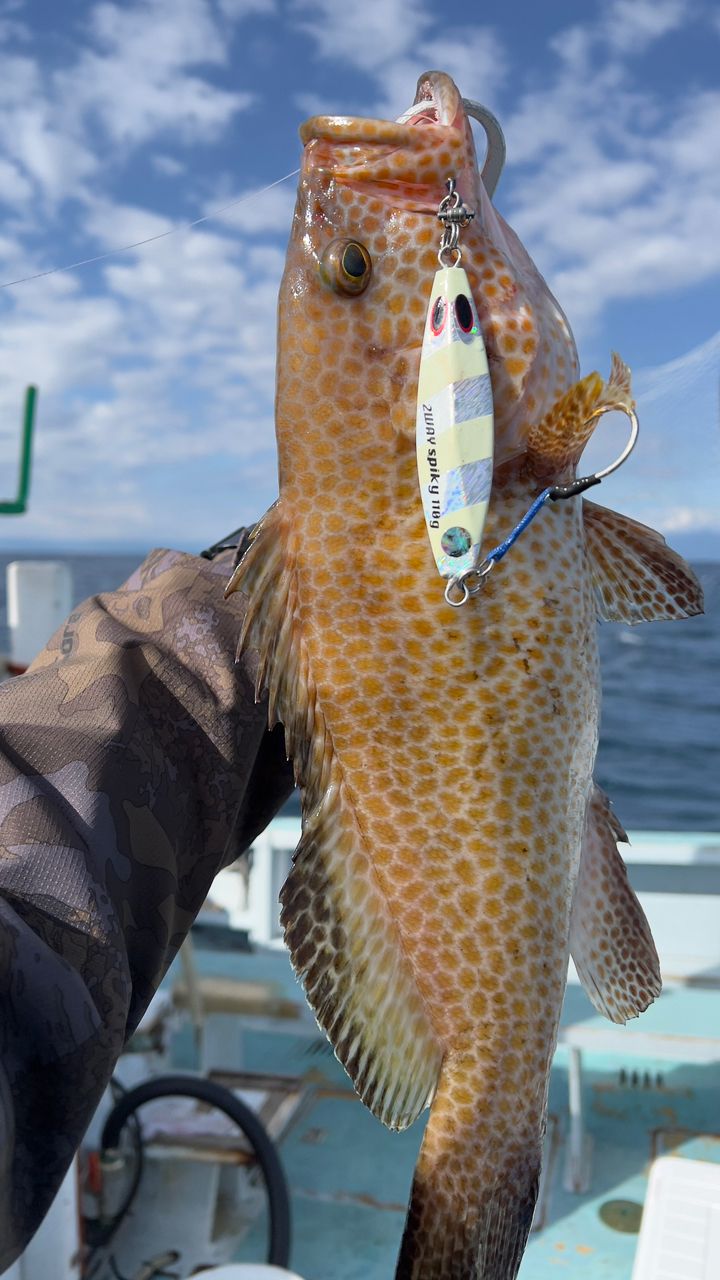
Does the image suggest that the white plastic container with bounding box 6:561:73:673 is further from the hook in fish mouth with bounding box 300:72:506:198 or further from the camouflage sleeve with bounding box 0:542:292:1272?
the hook in fish mouth with bounding box 300:72:506:198

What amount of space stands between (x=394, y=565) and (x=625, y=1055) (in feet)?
20.5

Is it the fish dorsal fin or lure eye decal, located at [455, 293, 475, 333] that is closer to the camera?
lure eye decal, located at [455, 293, 475, 333]

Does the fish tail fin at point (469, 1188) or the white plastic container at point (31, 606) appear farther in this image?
the white plastic container at point (31, 606)

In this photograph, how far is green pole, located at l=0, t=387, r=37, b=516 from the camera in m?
7.67

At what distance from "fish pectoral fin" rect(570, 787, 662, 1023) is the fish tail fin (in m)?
0.29

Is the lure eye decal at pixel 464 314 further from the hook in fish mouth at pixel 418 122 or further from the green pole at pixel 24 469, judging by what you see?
the green pole at pixel 24 469

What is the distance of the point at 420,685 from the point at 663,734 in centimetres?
3030

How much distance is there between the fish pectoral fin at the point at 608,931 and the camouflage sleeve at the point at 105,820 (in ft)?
2.63

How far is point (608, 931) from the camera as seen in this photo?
2129 millimetres

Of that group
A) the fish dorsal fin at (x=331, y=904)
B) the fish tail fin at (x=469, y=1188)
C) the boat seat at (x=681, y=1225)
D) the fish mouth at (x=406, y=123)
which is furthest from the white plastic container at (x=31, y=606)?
the fish tail fin at (x=469, y=1188)

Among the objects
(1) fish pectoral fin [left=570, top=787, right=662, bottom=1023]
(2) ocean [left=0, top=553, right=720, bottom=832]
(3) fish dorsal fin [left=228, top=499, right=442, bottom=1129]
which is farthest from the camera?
(2) ocean [left=0, top=553, right=720, bottom=832]

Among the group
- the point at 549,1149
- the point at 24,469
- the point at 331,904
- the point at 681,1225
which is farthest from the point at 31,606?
the point at 331,904

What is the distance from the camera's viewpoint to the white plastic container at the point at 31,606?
26.5ft

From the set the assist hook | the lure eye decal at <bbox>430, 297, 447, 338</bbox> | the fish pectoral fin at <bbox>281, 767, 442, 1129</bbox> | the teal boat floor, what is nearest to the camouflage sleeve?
the fish pectoral fin at <bbox>281, 767, 442, 1129</bbox>
